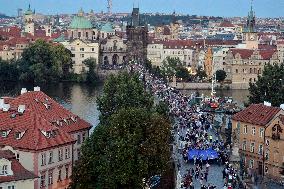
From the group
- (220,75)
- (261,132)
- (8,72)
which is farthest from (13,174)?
(220,75)

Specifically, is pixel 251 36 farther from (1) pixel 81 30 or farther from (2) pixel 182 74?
(1) pixel 81 30

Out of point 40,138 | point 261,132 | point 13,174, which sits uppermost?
point 40,138

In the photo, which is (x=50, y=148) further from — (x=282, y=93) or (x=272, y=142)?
(x=282, y=93)

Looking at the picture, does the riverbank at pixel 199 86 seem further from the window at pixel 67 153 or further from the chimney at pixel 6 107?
the window at pixel 67 153

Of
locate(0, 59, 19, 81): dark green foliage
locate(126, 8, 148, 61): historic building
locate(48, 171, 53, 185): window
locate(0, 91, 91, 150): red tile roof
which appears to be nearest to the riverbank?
locate(0, 59, 19, 81): dark green foliage

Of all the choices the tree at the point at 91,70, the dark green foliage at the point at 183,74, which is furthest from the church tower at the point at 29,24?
the dark green foliage at the point at 183,74

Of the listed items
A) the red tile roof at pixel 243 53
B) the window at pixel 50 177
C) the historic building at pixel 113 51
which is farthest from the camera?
the historic building at pixel 113 51
